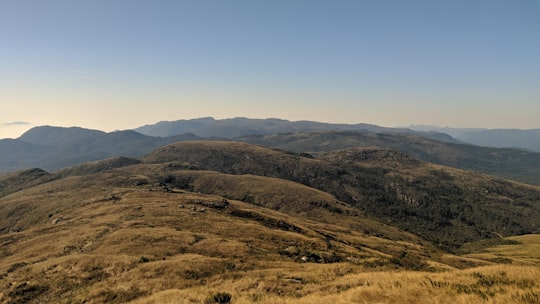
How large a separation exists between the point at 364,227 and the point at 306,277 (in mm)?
155400

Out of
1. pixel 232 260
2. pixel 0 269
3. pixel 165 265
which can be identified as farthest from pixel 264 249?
pixel 0 269

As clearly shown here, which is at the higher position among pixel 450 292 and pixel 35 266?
pixel 450 292

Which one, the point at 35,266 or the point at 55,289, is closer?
the point at 55,289

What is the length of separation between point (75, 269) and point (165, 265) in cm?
1024

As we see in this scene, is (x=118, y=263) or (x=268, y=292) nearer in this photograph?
(x=268, y=292)

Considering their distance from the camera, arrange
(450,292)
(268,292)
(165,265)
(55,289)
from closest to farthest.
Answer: (450,292) < (268,292) < (55,289) < (165,265)

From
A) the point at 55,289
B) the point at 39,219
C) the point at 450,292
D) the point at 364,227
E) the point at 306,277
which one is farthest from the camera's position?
the point at 364,227

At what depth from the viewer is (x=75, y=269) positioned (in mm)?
34719

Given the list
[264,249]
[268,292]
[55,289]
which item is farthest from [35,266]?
[268,292]

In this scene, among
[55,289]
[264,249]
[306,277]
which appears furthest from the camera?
[264,249]

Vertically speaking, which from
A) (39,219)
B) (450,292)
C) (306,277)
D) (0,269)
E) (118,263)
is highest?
(450,292)

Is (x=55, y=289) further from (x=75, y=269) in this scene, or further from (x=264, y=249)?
(x=264, y=249)

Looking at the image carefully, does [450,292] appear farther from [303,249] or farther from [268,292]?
[303,249]

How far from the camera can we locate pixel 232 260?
36.1 metres
